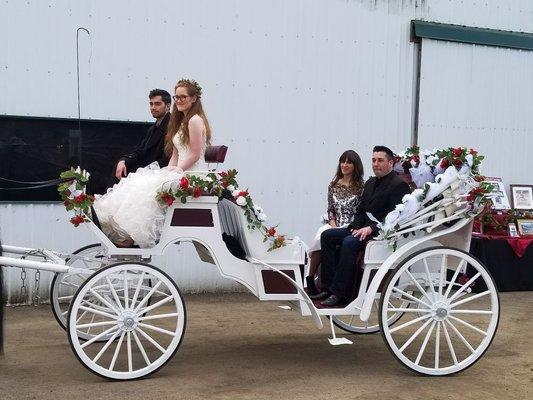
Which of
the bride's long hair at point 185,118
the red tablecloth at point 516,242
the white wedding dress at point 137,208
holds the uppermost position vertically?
Answer: the bride's long hair at point 185,118

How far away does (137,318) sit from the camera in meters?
5.26

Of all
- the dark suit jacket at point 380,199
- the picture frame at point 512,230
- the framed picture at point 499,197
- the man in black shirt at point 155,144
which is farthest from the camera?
the framed picture at point 499,197

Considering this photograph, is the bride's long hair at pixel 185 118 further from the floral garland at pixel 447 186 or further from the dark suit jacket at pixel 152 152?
the floral garland at pixel 447 186

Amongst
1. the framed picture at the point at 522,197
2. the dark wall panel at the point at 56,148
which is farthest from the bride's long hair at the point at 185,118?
the framed picture at the point at 522,197

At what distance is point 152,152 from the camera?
20.6 ft

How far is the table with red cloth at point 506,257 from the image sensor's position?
382 inches

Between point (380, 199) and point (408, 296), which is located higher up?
point (380, 199)

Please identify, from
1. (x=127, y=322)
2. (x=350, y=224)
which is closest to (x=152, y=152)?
(x=127, y=322)

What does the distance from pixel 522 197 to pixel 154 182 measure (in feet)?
22.7

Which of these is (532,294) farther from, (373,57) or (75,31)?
A: (75,31)

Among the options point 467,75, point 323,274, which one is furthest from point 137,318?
point 467,75

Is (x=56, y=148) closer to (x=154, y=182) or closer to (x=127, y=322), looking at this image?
(x=154, y=182)

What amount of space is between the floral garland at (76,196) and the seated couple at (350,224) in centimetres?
188

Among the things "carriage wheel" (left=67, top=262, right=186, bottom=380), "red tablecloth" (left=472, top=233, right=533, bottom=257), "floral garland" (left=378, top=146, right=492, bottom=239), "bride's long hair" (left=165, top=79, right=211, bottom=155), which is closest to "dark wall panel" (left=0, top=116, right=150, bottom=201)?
"bride's long hair" (left=165, top=79, right=211, bottom=155)
